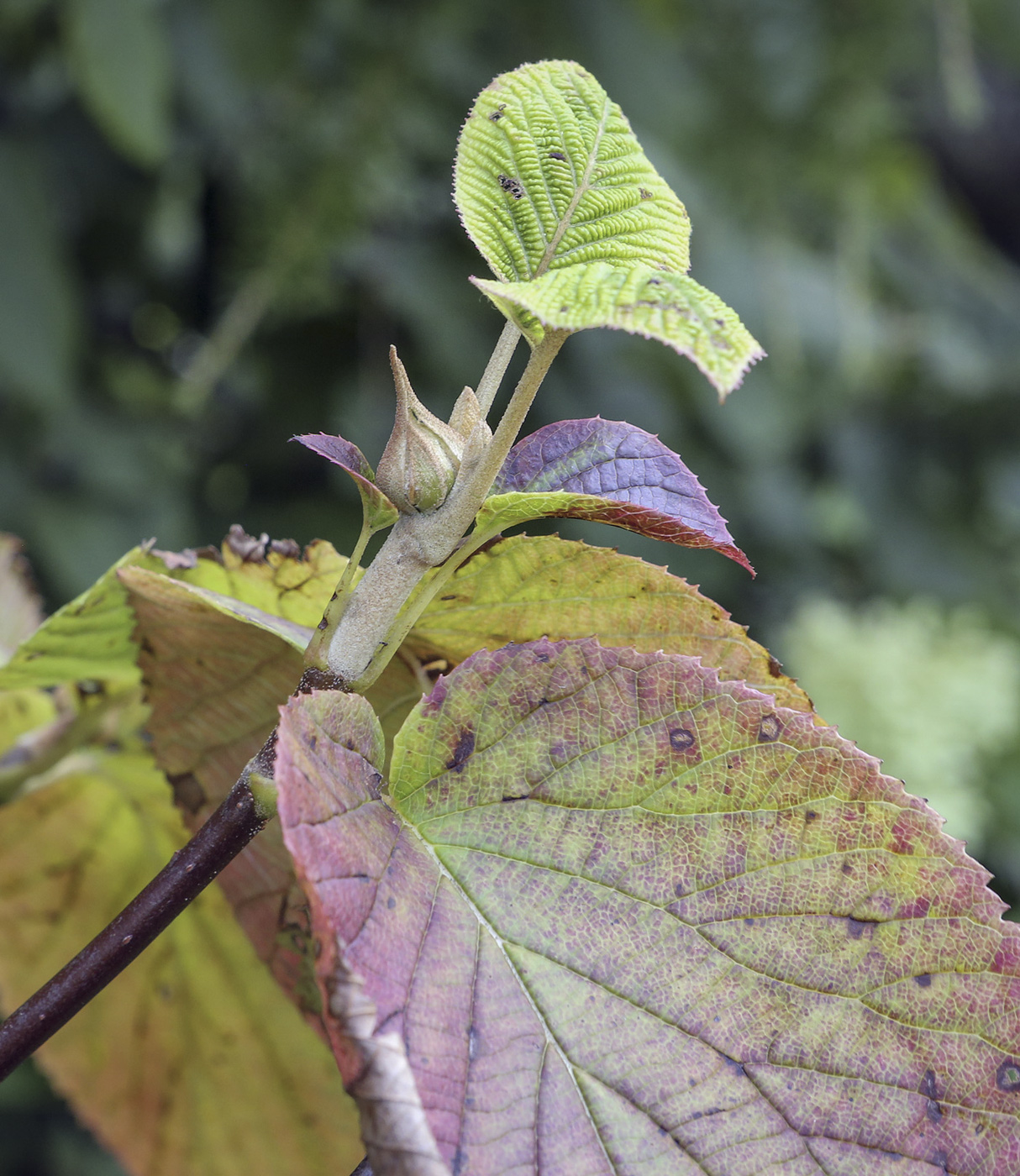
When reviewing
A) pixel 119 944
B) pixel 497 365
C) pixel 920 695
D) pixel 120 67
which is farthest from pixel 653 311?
pixel 920 695

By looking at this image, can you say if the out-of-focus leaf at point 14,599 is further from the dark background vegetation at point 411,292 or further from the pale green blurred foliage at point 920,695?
the pale green blurred foliage at point 920,695

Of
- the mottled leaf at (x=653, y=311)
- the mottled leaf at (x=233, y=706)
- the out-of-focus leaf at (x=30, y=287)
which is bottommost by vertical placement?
the mottled leaf at (x=233, y=706)

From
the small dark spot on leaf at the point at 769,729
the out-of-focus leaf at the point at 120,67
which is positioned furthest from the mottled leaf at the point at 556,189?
the out-of-focus leaf at the point at 120,67

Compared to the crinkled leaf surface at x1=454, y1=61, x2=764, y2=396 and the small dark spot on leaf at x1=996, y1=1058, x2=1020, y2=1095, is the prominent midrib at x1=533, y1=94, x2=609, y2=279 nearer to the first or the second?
the crinkled leaf surface at x1=454, y1=61, x2=764, y2=396

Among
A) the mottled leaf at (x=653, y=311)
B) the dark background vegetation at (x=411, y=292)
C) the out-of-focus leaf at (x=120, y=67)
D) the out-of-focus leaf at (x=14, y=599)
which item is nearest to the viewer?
the mottled leaf at (x=653, y=311)

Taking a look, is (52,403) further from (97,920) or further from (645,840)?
(645,840)

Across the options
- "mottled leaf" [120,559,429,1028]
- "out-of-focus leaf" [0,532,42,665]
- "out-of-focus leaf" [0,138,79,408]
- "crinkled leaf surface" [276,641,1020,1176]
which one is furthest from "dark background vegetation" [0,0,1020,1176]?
"crinkled leaf surface" [276,641,1020,1176]

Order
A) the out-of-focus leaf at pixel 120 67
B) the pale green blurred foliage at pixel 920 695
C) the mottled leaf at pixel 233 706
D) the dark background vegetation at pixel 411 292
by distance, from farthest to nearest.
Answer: the pale green blurred foliage at pixel 920 695
the dark background vegetation at pixel 411 292
the out-of-focus leaf at pixel 120 67
the mottled leaf at pixel 233 706

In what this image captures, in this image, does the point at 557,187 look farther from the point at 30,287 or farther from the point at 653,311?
the point at 30,287
